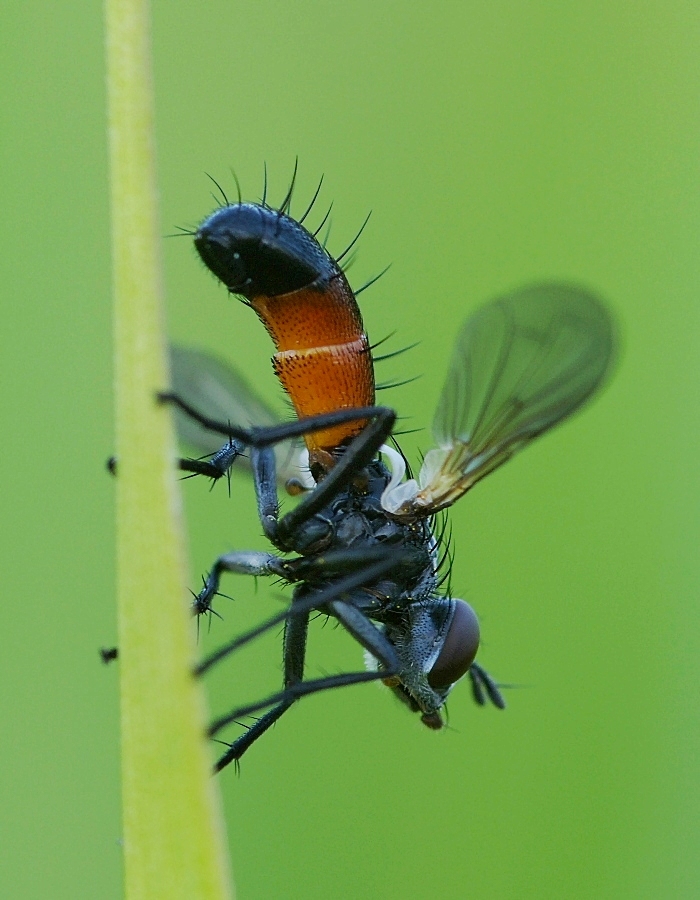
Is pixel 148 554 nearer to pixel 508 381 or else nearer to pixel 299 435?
→ pixel 299 435

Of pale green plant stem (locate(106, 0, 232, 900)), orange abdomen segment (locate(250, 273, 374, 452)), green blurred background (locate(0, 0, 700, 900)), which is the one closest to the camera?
pale green plant stem (locate(106, 0, 232, 900))

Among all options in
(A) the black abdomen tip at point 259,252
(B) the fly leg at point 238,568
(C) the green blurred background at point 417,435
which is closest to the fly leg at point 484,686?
(C) the green blurred background at point 417,435

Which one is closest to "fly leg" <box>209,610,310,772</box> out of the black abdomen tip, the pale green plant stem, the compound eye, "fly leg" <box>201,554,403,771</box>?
→ "fly leg" <box>201,554,403,771</box>

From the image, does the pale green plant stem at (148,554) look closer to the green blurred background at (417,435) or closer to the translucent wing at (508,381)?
the translucent wing at (508,381)

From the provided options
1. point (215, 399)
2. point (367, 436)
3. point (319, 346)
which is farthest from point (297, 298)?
point (215, 399)

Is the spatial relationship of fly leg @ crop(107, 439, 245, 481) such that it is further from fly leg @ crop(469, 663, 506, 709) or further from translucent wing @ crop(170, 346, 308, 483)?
fly leg @ crop(469, 663, 506, 709)

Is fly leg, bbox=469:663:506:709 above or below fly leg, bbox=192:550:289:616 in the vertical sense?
below
